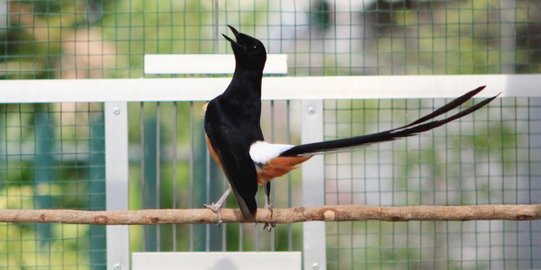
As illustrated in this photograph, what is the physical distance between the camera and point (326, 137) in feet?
8.77

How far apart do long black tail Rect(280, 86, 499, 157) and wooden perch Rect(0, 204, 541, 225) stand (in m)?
0.13

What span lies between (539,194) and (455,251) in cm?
26

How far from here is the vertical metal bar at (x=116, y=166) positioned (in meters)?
2.39

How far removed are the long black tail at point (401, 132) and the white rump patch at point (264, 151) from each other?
52 mm

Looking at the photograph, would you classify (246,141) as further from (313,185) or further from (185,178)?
(185,178)

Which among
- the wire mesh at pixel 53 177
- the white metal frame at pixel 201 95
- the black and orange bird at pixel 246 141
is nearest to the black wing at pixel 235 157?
the black and orange bird at pixel 246 141

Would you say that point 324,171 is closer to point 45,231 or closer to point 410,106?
point 410,106

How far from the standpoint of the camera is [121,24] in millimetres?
2912

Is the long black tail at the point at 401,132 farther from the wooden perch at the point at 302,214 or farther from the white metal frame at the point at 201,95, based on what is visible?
the white metal frame at the point at 201,95

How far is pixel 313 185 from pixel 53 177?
661 millimetres

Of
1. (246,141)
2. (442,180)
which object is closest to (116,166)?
(246,141)

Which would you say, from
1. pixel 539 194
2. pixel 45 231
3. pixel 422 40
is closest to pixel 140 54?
pixel 45 231

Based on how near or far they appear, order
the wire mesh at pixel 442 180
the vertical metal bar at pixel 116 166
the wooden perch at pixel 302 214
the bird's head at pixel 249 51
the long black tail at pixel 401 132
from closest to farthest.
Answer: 1. the long black tail at pixel 401 132
2. the wooden perch at pixel 302 214
3. the bird's head at pixel 249 51
4. the vertical metal bar at pixel 116 166
5. the wire mesh at pixel 442 180

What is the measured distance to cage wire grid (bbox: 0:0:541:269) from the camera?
2.58 m
